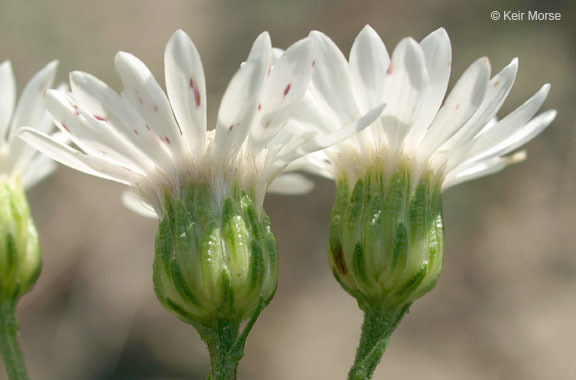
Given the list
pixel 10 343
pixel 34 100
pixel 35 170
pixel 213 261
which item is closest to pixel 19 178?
pixel 35 170

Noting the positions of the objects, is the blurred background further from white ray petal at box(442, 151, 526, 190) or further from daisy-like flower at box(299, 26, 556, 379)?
daisy-like flower at box(299, 26, 556, 379)

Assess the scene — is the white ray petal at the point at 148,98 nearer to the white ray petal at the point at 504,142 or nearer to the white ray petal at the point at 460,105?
the white ray petal at the point at 460,105

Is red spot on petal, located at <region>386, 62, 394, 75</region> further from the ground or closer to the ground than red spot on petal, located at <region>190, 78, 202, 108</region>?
further from the ground

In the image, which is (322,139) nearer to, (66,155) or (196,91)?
(196,91)

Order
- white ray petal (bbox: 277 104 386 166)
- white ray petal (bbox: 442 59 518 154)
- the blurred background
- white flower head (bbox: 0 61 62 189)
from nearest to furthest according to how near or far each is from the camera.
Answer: white ray petal (bbox: 277 104 386 166) < white ray petal (bbox: 442 59 518 154) < white flower head (bbox: 0 61 62 189) < the blurred background

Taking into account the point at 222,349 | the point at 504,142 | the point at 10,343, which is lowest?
the point at 10,343

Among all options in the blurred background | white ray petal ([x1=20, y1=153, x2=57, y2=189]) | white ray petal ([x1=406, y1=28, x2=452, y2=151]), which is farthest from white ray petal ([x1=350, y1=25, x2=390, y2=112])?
the blurred background
